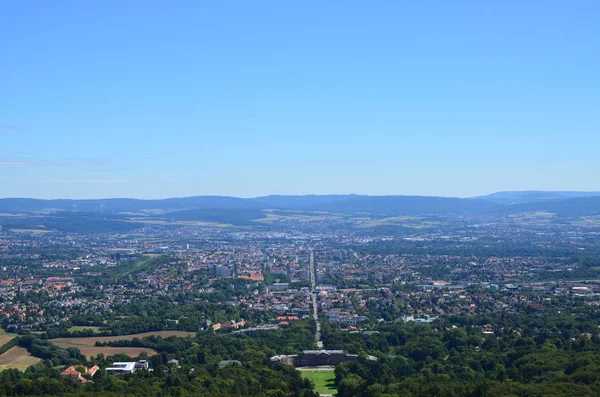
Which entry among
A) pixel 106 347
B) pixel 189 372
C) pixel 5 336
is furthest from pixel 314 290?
pixel 189 372

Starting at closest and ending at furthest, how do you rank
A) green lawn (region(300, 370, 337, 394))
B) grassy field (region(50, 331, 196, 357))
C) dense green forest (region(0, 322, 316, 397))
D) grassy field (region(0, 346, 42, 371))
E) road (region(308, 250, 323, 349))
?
dense green forest (region(0, 322, 316, 397)) → green lawn (region(300, 370, 337, 394)) → grassy field (region(0, 346, 42, 371)) → grassy field (region(50, 331, 196, 357)) → road (region(308, 250, 323, 349))

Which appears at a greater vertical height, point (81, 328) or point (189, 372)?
point (189, 372)

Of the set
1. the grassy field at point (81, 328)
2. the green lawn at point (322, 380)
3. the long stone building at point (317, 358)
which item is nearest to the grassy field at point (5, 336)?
the grassy field at point (81, 328)

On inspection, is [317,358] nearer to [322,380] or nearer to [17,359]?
[322,380]

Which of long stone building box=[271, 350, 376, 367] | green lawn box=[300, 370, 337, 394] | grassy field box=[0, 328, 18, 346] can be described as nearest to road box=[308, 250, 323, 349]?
long stone building box=[271, 350, 376, 367]

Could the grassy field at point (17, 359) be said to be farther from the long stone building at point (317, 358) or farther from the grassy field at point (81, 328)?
the long stone building at point (317, 358)

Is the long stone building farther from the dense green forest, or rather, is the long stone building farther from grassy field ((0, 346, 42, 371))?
grassy field ((0, 346, 42, 371))
